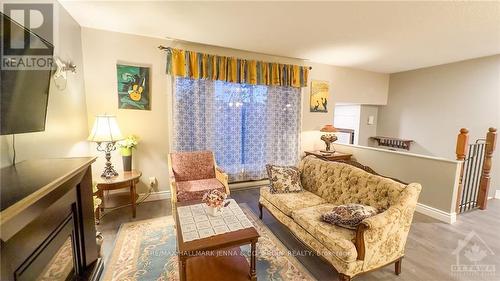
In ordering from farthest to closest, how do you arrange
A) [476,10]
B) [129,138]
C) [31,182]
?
[129,138]
[476,10]
[31,182]

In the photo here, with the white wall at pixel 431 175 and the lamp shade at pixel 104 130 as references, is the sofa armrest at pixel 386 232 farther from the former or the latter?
the lamp shade at pixel 104 130

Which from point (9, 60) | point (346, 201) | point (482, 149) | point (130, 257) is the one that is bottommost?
point (130, 257)

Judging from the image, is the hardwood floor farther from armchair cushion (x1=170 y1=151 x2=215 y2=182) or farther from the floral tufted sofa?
armchair cushion (x1=170 y1=151 x2=215 y2=182)

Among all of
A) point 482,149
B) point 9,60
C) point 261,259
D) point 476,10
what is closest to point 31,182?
point 9,60

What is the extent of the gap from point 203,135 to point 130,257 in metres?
1.97

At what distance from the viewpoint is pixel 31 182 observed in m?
1.08

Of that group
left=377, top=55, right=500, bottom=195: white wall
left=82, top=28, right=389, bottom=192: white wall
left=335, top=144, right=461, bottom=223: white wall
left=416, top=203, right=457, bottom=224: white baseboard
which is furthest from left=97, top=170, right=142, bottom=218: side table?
left=377, top=55, right=500, bottom=195: white wall

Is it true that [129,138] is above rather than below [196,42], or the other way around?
below

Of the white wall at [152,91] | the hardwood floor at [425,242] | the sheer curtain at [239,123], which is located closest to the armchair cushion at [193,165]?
the sheer curtain at [239,123]

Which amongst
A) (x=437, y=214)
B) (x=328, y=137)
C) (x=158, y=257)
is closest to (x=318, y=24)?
(x=328, y=137)

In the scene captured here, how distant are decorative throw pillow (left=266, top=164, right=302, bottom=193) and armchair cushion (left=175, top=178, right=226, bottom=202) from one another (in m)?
0.66

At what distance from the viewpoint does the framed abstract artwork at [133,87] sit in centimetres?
305

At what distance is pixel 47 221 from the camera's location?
1173 mm

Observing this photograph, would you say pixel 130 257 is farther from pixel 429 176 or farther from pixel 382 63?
pixel 382 63
